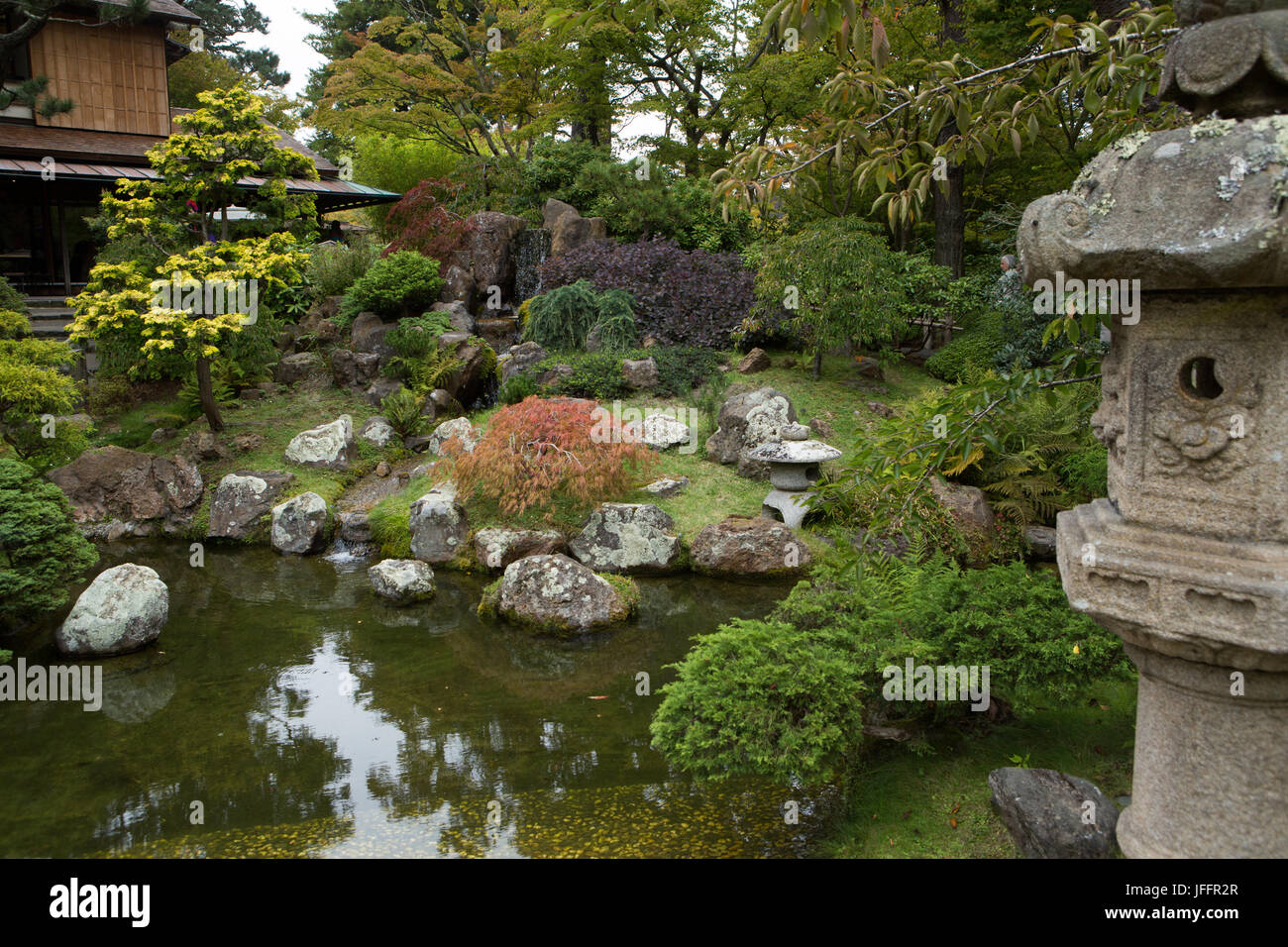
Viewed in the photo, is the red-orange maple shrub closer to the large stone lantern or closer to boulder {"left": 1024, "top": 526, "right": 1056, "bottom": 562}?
boulder {"left": 1024, "top": 526, "right": 1056, "bottom": 562}

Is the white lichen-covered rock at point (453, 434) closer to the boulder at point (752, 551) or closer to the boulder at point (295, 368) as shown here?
the boulder at point (295, 368)

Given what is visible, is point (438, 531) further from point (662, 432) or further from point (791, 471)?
point (791, 471)

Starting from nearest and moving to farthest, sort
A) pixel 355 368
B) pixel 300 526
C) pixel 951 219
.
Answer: pixel 300 526, pixel 951 219, pixel 355 368

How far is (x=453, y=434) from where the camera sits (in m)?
12.3

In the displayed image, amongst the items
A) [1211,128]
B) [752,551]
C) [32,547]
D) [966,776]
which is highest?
[1211,128]

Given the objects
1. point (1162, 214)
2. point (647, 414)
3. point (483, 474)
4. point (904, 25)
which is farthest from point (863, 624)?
point (904, 25)

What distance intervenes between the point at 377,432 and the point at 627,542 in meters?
5.18

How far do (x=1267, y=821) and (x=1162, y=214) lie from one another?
7.05 ft

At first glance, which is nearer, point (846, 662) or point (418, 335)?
point (846, 662)

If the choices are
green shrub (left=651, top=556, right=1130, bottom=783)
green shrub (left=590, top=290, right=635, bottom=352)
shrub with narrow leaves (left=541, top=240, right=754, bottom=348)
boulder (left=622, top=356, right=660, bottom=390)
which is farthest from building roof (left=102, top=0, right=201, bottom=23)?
Answer: green shrub (left=651, top=556, right=1130, bottom=783)

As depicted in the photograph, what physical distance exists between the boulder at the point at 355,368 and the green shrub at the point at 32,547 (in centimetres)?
733

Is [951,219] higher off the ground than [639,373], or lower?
higher

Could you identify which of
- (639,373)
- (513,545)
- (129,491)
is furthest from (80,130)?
(513,545)

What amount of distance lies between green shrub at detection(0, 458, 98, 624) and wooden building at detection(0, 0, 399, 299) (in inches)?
393
